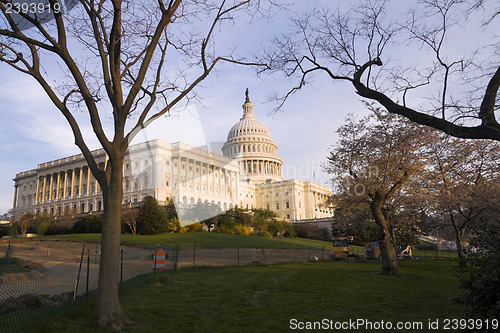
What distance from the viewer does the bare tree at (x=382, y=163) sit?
65.1 feet

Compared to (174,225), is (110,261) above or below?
below

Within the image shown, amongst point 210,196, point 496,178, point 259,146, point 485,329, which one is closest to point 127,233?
point 210,196

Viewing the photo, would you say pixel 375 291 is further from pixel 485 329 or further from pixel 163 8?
pixel 163 8

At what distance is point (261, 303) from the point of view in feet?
37.0

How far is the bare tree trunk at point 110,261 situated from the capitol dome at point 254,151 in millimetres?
120998

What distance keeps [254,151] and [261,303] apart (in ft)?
407

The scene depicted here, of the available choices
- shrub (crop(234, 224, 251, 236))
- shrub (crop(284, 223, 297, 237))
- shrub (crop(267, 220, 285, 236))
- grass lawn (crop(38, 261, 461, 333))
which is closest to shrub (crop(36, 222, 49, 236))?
shrub (crop(234, 224, 251, 236))

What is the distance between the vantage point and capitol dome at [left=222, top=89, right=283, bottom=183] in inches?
5207

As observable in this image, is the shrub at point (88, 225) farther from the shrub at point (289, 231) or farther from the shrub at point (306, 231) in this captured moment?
the shrub at point (306, 231)

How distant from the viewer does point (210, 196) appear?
3733 inches

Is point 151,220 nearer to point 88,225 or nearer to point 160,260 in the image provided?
point 88,225

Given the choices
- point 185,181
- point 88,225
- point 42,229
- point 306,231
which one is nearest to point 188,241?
point 88,225

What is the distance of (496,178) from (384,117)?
9252mm

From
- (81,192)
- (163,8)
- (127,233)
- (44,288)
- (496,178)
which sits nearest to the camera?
(163,8)
